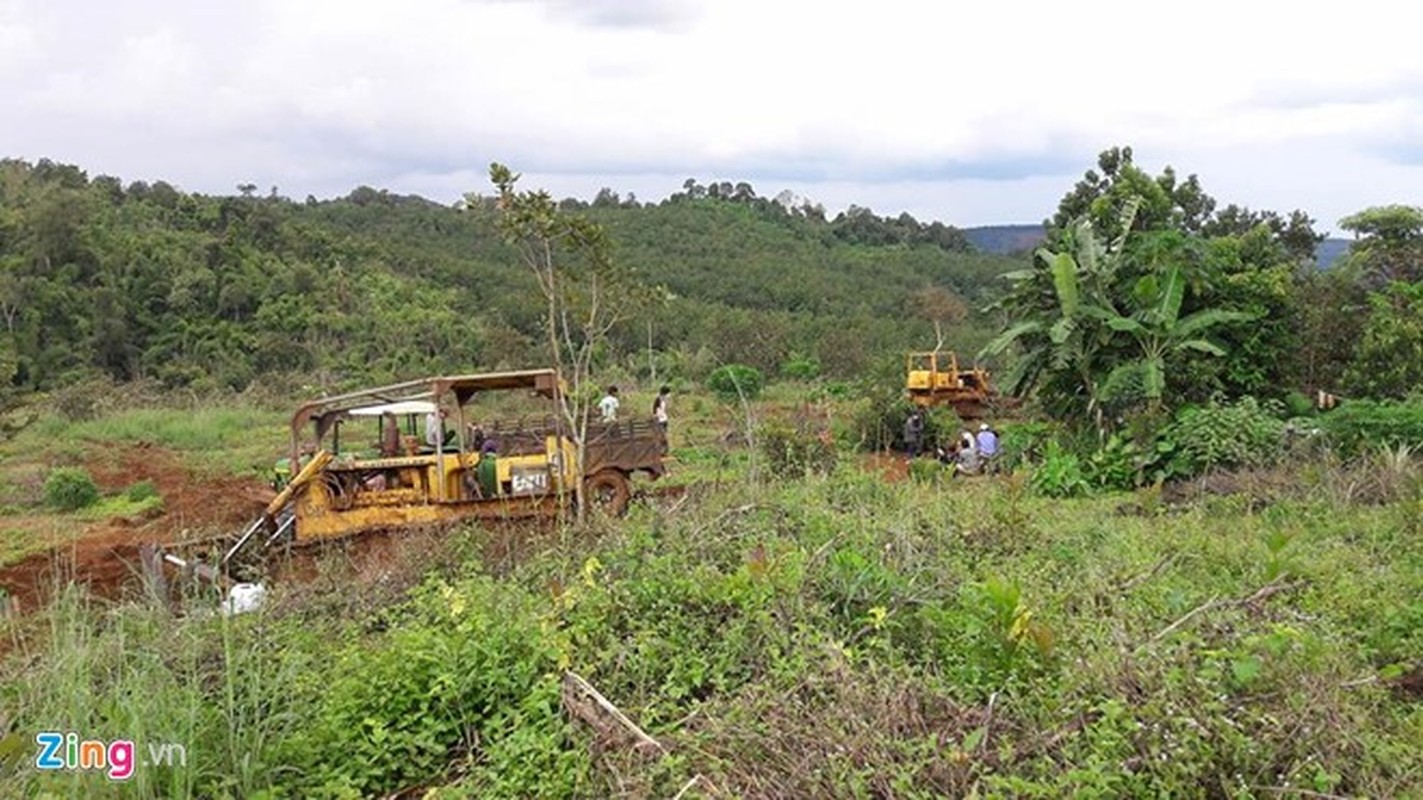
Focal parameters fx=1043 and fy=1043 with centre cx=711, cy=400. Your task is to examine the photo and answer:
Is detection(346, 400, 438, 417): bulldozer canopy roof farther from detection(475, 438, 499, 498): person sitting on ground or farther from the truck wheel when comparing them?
the truck wheel

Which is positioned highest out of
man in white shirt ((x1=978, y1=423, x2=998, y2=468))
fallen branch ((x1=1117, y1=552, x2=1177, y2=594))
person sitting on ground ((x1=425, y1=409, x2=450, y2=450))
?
fallen branch ((x1=1117, y1=552, x2=1177, y2=594))

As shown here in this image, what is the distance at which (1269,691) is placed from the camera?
11.6ft

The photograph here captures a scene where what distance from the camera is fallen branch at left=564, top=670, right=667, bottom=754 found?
3.77 m

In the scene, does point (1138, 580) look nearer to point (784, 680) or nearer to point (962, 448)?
point (784, 680)

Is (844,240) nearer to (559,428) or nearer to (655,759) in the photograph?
(559,428)

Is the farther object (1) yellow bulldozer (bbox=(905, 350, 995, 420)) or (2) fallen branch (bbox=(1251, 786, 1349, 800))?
(1) yellow bulldozer (bbox=(905, 350, 995, 420))

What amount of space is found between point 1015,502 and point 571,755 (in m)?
4.76

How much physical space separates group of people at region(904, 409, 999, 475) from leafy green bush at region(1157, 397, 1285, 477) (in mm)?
2270

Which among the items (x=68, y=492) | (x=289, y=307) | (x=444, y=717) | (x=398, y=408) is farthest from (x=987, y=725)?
(x=289, y=307)

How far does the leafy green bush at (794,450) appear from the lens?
12.4m

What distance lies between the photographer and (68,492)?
14391 mm

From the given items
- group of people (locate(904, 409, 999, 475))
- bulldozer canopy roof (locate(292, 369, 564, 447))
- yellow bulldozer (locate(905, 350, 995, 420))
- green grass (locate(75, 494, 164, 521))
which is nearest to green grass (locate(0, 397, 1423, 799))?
bulldozer canopy roof (locate(292, 369, 564, 447))

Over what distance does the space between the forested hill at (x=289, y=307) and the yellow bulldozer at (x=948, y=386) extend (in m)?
4.52

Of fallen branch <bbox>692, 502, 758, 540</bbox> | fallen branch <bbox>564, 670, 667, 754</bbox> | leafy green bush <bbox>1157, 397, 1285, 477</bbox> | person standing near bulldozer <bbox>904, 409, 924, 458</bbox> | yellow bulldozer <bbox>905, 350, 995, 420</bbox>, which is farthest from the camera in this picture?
yellow bulldozer <bbox>905, 350, 995, 420</bbox>
